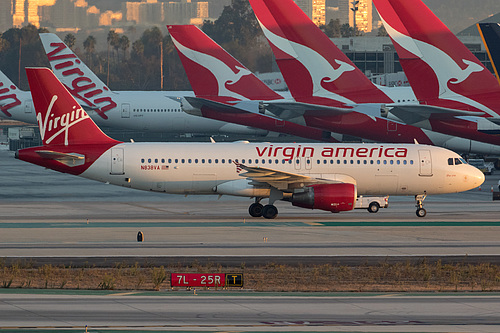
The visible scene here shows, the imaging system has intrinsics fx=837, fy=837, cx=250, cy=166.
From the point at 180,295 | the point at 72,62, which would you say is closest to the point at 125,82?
the point at 72,62

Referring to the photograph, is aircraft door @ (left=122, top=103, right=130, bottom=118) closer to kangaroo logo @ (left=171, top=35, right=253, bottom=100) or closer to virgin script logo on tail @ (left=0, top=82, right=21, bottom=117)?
virgin script logo on tail @ (left=0, top=82, right=21, bottom=117)

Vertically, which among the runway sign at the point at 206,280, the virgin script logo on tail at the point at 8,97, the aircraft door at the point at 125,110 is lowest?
the runway sign at the point at 206,280

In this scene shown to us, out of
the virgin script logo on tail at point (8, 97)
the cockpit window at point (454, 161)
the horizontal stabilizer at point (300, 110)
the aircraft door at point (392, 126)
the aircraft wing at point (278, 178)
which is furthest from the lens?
the virgin script logo on tail at point (8, 97)

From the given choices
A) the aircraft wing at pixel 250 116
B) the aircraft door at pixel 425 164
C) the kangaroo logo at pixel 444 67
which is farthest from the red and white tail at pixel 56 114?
the aircraft wing at pixel 250 116

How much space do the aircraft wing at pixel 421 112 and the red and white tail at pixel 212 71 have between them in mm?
17630

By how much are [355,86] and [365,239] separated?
3516 centimetres

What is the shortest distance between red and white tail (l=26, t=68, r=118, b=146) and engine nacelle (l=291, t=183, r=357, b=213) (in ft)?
37.6

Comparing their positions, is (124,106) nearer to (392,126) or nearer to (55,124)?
(392,126)

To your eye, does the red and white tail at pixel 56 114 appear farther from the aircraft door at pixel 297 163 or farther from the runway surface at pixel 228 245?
the aircraft door at pixel 297 163

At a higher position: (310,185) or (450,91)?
(450,91)

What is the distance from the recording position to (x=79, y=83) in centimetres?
9544

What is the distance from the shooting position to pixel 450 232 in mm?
38938

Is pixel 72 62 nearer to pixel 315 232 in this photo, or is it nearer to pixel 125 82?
pixel 315 232

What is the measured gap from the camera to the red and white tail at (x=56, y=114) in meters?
43.1
